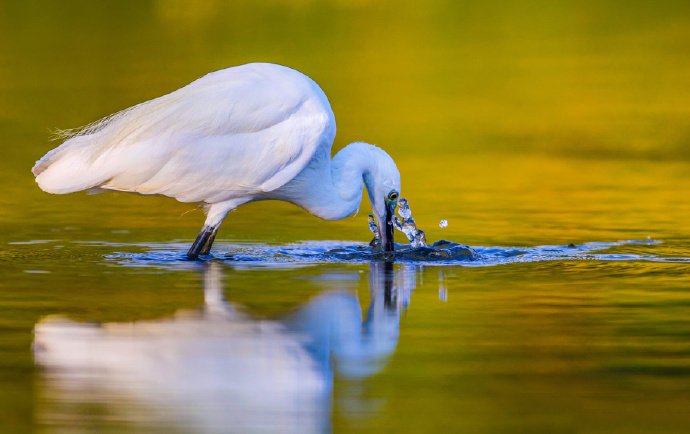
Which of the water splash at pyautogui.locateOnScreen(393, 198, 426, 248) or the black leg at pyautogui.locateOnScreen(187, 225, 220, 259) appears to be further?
the water splash at pyautogui.locateOnScreen(393, 198, 426, 248)

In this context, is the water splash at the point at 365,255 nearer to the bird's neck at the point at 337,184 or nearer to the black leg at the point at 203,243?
the black leg at the point at 203,243

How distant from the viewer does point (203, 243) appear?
11.5 metres

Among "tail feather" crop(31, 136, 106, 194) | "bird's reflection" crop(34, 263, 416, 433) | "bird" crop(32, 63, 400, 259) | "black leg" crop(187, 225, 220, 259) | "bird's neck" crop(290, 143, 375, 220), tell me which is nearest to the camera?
"bird's reflection" crop(34, 263, 416, 433)

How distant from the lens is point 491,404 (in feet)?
22.4

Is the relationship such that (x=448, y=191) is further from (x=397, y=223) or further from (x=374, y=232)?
(x=397, y=223)

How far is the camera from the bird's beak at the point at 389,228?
1212 cm

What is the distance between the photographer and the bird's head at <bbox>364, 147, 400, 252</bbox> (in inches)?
477

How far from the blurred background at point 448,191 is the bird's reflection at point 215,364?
0.15 meters

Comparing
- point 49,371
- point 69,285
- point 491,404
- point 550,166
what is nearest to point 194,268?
point 69,285

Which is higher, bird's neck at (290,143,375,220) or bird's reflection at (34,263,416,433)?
bird's neck at (290,143,375,220)

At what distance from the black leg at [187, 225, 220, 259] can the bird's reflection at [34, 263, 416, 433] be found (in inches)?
82.5

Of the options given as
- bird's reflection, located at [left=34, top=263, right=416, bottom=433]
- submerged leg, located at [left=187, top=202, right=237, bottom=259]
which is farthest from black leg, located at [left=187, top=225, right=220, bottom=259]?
bird's reflection, located at [left=34, top=263, right=416, bottom=433]

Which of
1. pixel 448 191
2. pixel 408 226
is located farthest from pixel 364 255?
pixel 448 191

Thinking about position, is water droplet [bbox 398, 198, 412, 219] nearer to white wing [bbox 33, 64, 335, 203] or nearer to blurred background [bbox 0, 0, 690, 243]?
blurred background [bbox 0, 0, 690, 243]
